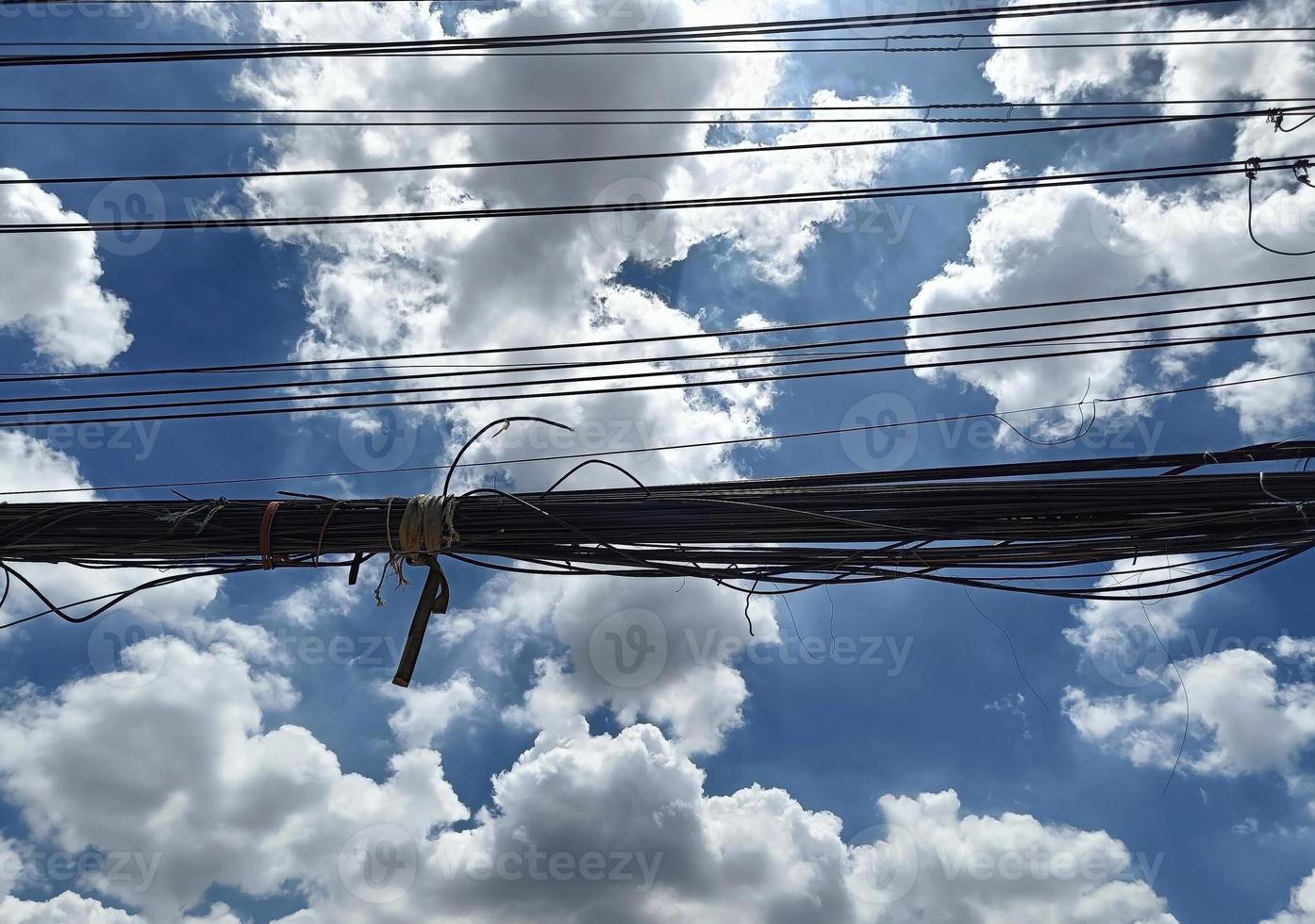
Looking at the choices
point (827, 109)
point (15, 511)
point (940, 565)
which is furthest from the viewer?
point (827, 109)

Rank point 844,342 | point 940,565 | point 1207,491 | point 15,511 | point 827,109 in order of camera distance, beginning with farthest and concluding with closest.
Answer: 1. point 827,109
2. point 844,342
3. point 15,511
4. point 940,565
5. point 1207,491

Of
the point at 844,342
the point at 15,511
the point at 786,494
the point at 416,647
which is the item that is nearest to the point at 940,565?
the point at 786,494

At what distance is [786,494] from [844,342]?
5.84 feet

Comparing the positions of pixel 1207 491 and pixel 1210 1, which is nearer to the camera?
pixel 1207 491

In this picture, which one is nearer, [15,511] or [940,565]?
[940,565]

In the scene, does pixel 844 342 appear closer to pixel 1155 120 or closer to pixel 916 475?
pixel 916 475

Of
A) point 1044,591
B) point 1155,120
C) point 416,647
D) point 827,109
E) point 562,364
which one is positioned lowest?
point 416,647

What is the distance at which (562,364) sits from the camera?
6.41m

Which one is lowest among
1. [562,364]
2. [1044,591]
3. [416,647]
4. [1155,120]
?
[416,647]

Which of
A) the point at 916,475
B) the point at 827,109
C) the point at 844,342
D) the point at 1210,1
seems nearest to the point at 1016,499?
the point at 916,475

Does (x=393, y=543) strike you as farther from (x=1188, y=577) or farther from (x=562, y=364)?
(x=1188, y=577)

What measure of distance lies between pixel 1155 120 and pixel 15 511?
787cm

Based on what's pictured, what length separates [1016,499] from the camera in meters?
4.80

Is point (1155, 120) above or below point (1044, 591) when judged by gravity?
above
